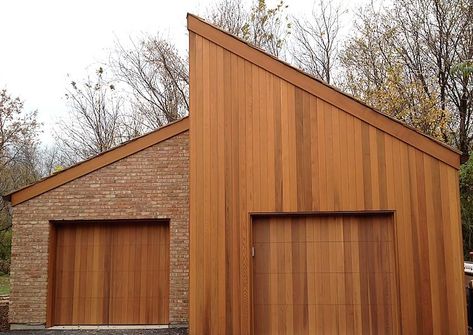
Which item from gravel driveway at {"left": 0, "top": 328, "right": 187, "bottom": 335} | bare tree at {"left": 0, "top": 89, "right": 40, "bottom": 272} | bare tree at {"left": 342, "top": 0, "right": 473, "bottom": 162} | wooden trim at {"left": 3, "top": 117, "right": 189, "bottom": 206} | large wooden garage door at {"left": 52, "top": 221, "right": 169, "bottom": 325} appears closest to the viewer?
gravel driveway at {"left": 0, "top": 328, "right": 187, "bottom": 335}

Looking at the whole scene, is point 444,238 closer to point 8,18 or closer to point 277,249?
point 277,249

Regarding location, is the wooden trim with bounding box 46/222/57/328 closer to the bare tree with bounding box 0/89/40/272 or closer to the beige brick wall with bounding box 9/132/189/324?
the beige brick wall with bounding box 9/132/189/324

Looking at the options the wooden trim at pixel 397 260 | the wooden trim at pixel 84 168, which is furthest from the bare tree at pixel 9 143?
the wooden trim at pixel 397 260

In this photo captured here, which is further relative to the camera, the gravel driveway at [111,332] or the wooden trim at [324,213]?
the gravel driveway at [111,332]

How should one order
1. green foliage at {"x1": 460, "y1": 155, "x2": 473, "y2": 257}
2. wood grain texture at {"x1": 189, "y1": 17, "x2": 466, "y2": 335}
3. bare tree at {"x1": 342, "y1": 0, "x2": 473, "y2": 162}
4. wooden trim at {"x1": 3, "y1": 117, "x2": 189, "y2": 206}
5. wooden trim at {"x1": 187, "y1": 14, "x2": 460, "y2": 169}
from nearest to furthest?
wood grain texture at {"x1": 189, "y1": 17, "x2": 466, "y2": 335} → wooden trim at {"x1": 187, "y1": 14, "x2": 460, "y2": 169} → wooden trim at {"x1": 3, "y1": 117, "x2": 189, "y2": 206} → green foliage at {"x1": 460, "y1": 155, "x2": 473, "y2": 257} → bare tree at {"x1": 342, "y1": 0, "x2": 473, "y2": 162}

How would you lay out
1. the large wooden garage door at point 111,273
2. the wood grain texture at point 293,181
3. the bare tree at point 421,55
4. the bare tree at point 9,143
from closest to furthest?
the wood grain texture at point 293,181 < the large wooden garage door at point 111,273 < the bare tree at point 421,55 < the bare tree at point 9,143

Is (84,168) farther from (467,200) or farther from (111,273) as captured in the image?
(467,200)

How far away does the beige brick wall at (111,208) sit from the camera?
10.9 meters

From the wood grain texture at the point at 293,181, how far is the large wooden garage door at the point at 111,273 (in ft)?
10.0

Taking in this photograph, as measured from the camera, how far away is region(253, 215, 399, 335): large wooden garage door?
8.27m

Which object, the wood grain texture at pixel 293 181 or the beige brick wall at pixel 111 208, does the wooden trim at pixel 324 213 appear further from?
the beige brick wall at pixel 111 208

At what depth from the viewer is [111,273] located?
1118 cm

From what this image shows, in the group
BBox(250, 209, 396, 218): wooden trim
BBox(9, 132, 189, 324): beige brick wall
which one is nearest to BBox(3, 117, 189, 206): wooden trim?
BBox(9, 132, 189, 324): beige brick wall

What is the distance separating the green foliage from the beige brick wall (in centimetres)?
976
